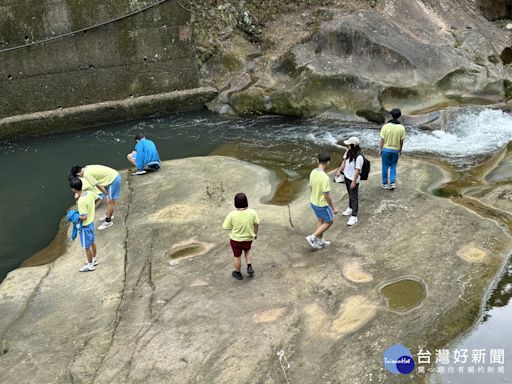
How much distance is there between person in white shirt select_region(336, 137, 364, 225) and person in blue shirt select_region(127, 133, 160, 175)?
5.32 metres

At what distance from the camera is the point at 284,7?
20.3 m

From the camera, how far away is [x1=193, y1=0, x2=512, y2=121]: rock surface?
53.6 feet

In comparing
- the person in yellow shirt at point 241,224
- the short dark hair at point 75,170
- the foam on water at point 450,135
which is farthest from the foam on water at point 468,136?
the short dark hair at point 75,170

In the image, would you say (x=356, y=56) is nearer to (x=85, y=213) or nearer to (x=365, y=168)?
(x=365, y=168)

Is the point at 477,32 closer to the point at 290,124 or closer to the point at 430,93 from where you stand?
the point at 430,93

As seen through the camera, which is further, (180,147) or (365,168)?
(180,147)

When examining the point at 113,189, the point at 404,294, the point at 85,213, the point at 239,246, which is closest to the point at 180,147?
the point at 113,189

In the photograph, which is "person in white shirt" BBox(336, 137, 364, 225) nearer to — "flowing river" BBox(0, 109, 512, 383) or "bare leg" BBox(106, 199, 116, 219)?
"flowing river" BBox(0, 109, 512, 383)

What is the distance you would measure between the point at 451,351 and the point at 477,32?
15775 millimetres

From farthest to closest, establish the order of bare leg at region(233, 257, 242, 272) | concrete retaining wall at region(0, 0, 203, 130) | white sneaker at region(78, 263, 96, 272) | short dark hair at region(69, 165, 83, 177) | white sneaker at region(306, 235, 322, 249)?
1. concrete retaining wall at region(0, 0, 203, 130)
2. short dark hair at region(69, 165, 83, 177)
3. white sneaker at region(78, 263, 96, 272)
4. white sneaker at region(306, 235, 322, 249)
5. bare leg at region(233, 257, 242, 272)

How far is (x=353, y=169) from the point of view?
9102 mm

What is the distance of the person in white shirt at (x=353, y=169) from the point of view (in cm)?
888

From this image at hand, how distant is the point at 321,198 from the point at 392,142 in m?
2.68

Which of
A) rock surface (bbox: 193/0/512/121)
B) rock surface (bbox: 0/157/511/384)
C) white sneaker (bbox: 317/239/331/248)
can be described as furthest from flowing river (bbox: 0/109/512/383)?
white sneaker (bbox: 317/239/331/248)
